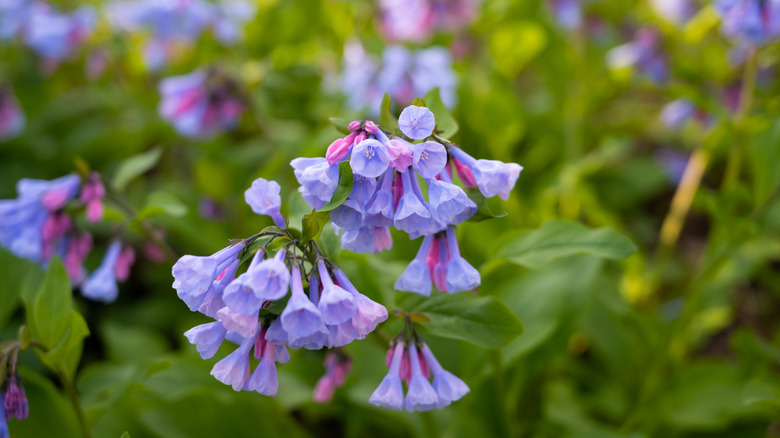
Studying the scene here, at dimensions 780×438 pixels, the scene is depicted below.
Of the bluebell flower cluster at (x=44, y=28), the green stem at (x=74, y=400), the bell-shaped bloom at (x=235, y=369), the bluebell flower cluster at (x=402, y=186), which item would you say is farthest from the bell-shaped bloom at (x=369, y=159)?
the bluebell flower cluster at (x=44, y=28)

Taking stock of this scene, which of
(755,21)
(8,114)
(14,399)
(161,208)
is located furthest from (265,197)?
(8,114)

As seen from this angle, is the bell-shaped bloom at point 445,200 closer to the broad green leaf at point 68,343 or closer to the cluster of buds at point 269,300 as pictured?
the cluster of buds at point 269,300

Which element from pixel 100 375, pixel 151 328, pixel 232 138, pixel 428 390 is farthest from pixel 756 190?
pixel 232 138

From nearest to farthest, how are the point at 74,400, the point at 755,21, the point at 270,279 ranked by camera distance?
1. the point at 270,279
2. the point at 74,400
3. the point at 755,21

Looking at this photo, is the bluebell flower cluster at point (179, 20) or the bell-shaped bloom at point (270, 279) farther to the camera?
the bluebell flower cluster at point (179, 20)

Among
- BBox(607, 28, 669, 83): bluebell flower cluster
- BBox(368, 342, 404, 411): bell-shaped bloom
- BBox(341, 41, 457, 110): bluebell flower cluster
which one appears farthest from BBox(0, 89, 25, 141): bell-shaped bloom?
BBox(607, 28, 669, 83): bluebell flower cluster

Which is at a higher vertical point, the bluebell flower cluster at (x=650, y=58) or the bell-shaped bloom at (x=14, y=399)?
the bluebell flower cluster at (x=650, y=58)

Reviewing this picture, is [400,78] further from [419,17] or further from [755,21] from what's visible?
[755,21]

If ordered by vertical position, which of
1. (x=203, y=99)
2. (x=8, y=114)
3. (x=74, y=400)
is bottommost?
(x=8, y=114)
